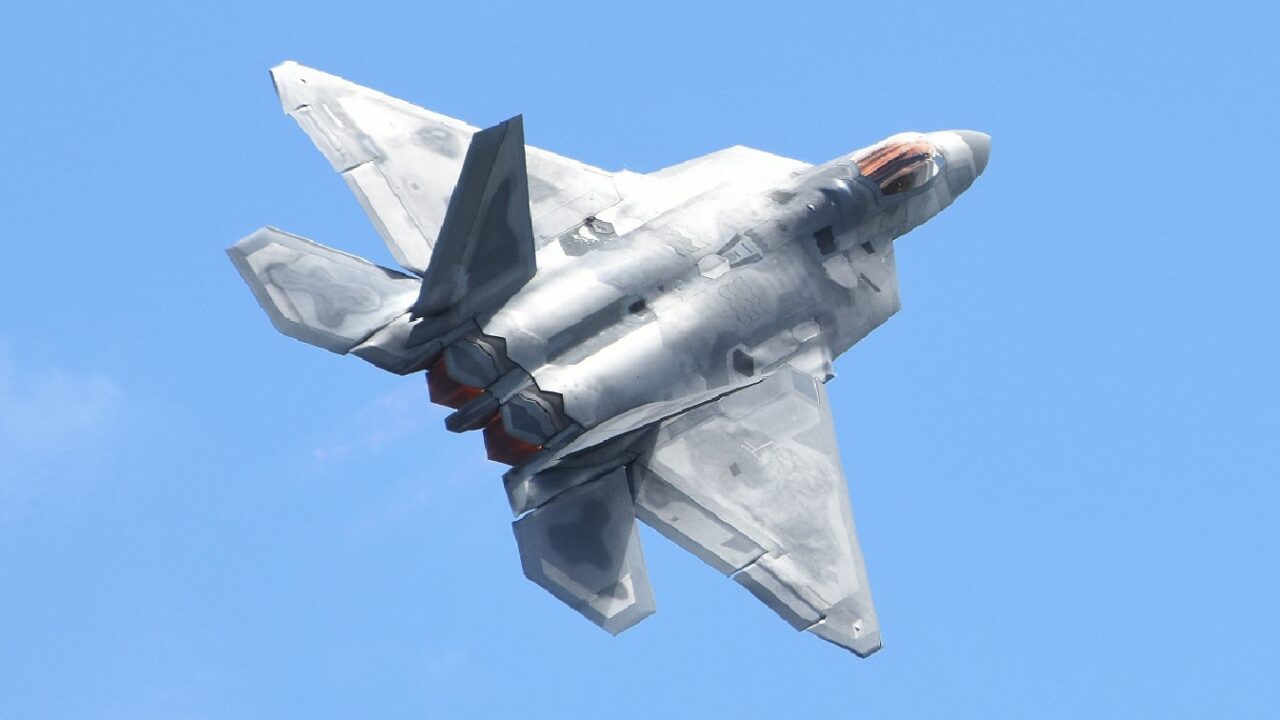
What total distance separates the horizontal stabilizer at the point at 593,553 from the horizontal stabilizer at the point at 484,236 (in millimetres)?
2868

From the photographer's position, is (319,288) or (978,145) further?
(978,145)

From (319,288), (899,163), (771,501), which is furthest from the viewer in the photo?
(899,163)

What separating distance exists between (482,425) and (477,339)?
3.78ft

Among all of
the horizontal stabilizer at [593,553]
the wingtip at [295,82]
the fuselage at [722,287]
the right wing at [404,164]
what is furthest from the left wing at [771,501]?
the wingtip at [295,82]

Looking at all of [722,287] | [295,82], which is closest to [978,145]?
[722,287]

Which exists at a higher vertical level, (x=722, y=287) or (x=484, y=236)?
(x=484, y=236)

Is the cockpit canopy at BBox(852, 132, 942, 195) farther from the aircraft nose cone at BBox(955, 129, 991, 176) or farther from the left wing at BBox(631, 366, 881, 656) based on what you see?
the left wing at BBox(631, 366, 881, 656)

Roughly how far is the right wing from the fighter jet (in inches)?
1.8

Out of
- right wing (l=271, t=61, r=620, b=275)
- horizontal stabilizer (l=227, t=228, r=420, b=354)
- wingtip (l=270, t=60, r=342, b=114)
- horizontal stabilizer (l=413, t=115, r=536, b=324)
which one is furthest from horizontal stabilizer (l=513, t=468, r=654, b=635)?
wingtip (l=270, t=60, r=342, b=114)

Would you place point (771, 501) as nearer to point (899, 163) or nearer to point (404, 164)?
point (899, 163)

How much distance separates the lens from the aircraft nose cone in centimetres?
3812

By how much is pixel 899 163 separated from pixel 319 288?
9179 millimetres

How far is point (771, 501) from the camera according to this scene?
32156mm

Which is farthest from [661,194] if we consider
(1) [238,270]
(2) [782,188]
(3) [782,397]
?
(1) [238,270]
